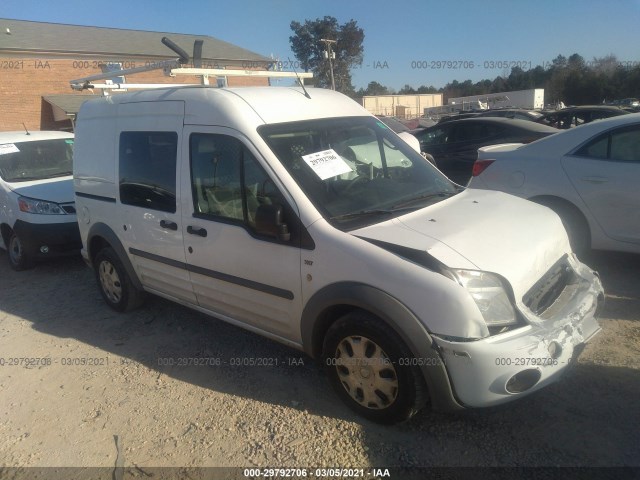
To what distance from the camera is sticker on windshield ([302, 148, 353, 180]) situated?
3270mm

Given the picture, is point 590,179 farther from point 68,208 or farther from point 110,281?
point 68,208

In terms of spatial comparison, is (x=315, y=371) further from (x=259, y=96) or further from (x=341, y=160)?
(x=259, y=96)

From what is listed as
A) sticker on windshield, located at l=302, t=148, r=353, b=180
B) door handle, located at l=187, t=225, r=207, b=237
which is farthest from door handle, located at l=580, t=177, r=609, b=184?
door handle, located at l=187, t=225, r=207, b=237

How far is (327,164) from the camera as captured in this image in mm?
3340

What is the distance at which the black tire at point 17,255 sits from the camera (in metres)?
6.58

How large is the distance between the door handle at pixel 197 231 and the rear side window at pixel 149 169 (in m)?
0.26

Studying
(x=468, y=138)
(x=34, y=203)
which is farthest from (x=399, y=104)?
(x=34, y=203)

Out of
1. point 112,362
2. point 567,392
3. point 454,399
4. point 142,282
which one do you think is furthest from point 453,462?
point 142,282

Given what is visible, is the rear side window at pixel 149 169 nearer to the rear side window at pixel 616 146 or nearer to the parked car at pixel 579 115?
the rear side window at pixel 616 146

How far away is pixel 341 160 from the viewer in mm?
3475

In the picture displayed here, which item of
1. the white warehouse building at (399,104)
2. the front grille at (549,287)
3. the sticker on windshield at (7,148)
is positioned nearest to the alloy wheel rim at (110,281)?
the sticker on windshield at (7,148)

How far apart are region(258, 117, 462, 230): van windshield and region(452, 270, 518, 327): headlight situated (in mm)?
714

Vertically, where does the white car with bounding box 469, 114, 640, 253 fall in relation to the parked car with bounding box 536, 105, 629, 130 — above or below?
below

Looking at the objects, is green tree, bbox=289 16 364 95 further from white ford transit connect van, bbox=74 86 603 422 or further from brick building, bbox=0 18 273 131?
white ford transit connect van, bbox=74 86 603 422
